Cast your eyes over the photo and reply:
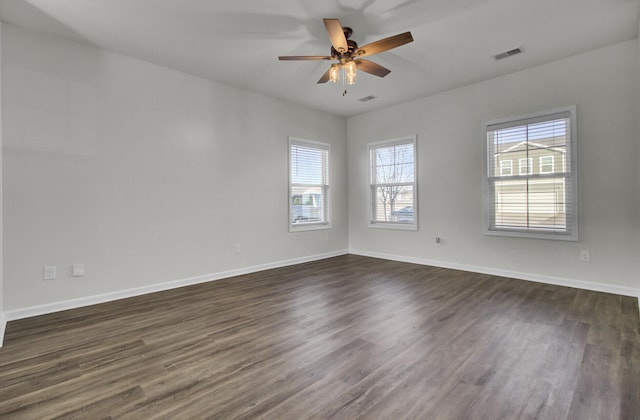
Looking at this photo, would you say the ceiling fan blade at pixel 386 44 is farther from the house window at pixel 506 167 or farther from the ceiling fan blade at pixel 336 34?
the house window at pixel 506 167

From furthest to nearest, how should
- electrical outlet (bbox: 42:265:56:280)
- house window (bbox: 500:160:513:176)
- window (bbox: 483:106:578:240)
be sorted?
house window (bbox: 500:160:513:176) → window (bbox: 483:106:578:240) → electrical outlet (bbox: 42:265:56:280)

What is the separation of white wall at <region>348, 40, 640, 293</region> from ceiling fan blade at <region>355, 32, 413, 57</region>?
2.39 meters

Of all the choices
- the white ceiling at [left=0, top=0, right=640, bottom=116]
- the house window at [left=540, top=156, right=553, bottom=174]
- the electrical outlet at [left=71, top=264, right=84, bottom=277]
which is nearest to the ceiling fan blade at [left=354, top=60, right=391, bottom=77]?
the white ceiling at [left=0, top=0, right=640, bottom=116]

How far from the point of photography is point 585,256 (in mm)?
3668

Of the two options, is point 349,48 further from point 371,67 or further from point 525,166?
point 525,166

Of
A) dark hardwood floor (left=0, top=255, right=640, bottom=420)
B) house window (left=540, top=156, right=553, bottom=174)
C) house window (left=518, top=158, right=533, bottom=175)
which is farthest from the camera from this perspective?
house window (left=518, top=158, right=533, bottom=175)

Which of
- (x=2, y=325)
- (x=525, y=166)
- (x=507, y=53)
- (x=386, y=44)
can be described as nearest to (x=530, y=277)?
(x=525, y=166)

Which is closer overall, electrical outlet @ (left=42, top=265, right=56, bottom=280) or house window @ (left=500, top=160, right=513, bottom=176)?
electrical outlet @ (left=42, top=265, right=56, bottom=280)

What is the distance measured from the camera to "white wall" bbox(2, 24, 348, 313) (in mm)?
2980

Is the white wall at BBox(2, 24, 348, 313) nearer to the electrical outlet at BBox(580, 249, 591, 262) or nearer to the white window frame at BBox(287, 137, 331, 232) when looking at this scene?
the white window frame at BBox(287, 137, 331, 232)

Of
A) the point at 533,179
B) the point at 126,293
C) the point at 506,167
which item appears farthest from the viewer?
the point at 506,167

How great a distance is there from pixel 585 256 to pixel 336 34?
374 centimetres

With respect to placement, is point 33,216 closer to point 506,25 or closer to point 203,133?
point 203,133

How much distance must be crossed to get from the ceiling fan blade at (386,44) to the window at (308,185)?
2585mm
